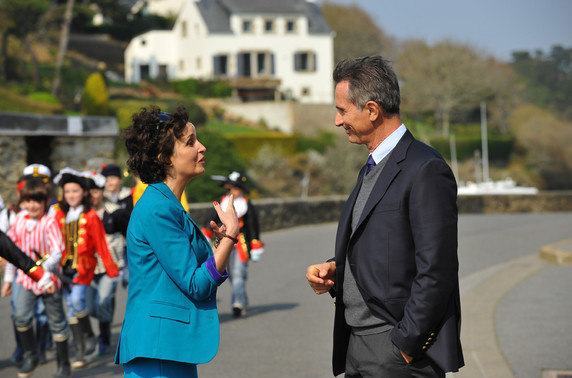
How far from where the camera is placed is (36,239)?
768 cm

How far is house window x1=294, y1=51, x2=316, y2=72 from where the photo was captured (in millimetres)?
72688

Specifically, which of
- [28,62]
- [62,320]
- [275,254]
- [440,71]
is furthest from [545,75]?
[62,320]

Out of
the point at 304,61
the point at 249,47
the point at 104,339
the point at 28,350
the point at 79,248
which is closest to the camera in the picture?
the point at 28,350

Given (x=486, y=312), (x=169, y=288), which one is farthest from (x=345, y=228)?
(x=486, y=312)

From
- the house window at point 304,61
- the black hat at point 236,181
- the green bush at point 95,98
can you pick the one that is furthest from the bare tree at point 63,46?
the black hat at point 236,181

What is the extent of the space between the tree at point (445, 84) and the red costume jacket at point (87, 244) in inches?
2649

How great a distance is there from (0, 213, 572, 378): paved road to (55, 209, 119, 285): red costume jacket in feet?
2.99

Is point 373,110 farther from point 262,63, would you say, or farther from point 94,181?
point 262,63

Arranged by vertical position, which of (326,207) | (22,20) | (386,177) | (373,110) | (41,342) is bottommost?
(326,207)

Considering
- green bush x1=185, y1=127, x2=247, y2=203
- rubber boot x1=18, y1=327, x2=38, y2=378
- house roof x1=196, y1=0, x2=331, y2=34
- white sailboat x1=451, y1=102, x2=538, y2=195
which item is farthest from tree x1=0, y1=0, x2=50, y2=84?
rubber boot x1=18, y1=327, x2=38, y2=378

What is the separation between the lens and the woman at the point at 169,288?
12.0 feet

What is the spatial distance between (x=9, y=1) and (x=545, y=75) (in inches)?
3908

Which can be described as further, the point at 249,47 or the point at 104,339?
the point at 249,47

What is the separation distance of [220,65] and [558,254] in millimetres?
59031
